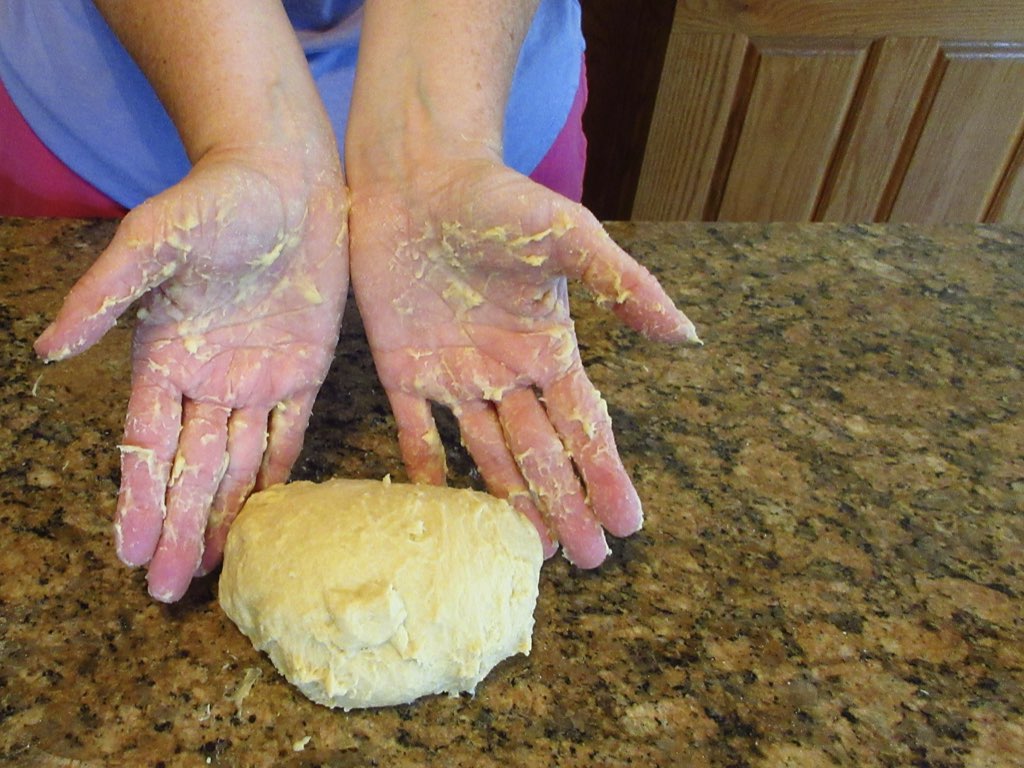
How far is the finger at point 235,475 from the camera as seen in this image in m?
0.80

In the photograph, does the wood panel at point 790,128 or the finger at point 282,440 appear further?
the wood panel at point 790,128

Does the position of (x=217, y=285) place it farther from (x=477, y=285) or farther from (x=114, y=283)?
(x=477, y=285)

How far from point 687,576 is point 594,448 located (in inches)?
5.8

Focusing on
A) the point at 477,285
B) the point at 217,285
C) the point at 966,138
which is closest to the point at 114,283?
the point at 217,285

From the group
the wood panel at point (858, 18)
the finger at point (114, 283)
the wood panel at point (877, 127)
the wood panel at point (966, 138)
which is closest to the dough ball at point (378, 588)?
the finger at point (114, 283)

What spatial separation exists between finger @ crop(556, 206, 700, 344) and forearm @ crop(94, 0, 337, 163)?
0.31 m

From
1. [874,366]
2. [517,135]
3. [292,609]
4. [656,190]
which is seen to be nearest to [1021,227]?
[874,366]

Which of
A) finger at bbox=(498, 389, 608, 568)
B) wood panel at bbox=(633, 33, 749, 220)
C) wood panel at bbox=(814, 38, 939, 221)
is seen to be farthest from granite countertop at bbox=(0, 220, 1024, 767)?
wood panel at bbox=(814, 38, 939, 221)

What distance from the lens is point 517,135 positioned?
1.29 metres

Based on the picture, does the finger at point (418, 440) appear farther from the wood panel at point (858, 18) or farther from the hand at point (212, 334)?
the wood panel at point (858, 18)

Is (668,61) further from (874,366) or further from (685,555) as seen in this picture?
(685,555)

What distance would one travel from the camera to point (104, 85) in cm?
113

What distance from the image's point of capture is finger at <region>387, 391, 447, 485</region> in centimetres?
89

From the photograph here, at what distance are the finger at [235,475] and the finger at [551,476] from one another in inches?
9.3
